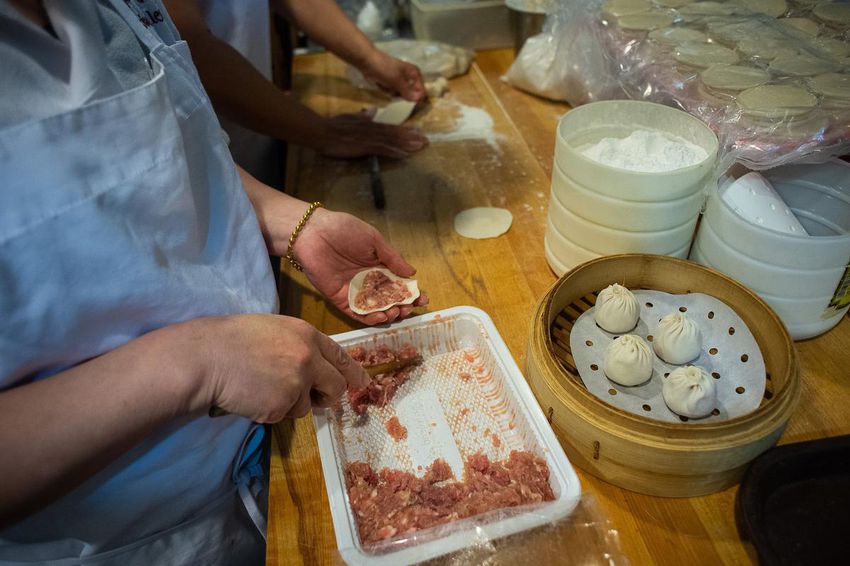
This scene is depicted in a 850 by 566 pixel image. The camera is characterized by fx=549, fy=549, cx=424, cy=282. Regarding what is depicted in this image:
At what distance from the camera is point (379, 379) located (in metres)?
1.06

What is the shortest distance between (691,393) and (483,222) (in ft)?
2.39

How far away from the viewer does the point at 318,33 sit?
1983mm

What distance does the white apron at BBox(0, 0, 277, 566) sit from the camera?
25.5 inches

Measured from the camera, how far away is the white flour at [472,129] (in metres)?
1.82

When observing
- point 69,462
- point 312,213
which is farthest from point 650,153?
point 69,462

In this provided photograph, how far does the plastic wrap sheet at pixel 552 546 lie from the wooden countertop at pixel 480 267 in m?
0.01

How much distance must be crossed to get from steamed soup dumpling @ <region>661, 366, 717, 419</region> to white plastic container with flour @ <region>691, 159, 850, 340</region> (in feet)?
0.89

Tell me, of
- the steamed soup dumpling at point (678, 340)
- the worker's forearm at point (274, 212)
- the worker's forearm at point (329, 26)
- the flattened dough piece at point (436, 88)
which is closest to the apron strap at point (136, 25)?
the worker's forearm at point (274, 212)

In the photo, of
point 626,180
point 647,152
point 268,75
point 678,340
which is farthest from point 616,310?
point 268,75

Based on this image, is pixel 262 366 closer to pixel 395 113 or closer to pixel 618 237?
pixel 618 237

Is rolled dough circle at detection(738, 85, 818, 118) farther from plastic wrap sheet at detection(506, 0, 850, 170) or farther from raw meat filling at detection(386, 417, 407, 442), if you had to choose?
raw meat filling at detection(386, 417, 407, 442)

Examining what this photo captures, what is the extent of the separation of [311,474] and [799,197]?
3.58 feet

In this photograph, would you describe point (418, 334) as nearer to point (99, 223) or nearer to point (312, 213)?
point (312, 213)

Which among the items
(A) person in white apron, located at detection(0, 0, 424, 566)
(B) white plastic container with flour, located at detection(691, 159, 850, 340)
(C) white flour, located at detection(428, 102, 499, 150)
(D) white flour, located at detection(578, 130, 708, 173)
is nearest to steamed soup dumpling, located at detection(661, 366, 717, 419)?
(B) white plastic container with flour, located at detection(691, 159, 850, 340)
